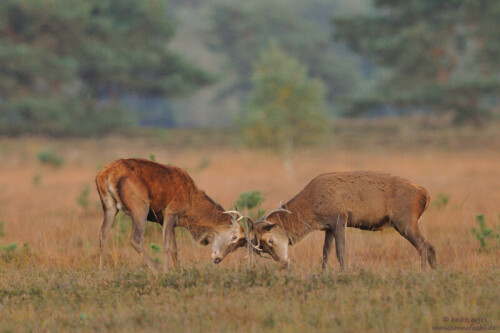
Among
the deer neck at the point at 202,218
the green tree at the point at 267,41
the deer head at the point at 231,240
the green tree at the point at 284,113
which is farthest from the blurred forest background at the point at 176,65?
the deer head at the point at 231,240

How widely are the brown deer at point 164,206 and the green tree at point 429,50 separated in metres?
26.1

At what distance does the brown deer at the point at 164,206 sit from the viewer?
788cm

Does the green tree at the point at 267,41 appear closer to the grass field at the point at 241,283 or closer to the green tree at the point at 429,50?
the green tree at the point at 429,50

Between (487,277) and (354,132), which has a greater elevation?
(354,132)

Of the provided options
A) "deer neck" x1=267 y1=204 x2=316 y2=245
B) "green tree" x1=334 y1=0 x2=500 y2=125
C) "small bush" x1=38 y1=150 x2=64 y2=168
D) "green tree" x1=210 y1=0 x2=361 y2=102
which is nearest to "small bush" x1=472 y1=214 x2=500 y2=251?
"deer neck" x1=267 y1=204 x2=316 y2=245

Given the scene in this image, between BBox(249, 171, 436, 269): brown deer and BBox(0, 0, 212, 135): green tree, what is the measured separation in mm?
27582

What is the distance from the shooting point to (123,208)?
7.96m

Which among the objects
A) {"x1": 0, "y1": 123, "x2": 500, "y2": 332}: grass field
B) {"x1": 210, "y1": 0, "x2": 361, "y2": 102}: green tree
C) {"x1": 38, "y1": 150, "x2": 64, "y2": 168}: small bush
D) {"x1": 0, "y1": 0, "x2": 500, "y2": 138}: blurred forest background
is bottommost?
{"x1": 0, "y1": 123, "x2": 500, "y2": 332}: grass field

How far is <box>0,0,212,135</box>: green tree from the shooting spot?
3356 cm

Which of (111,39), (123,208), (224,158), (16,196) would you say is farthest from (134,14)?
(123,208)

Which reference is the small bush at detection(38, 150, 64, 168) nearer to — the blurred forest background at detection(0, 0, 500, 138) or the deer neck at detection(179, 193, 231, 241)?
the blurred forest background at detection(0, 0, 500, 138)

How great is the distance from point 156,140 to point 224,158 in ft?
29.0

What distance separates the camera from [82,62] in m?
36.6

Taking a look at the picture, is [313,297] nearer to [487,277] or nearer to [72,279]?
Result: [487,277]
